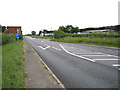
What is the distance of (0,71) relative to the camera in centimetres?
486

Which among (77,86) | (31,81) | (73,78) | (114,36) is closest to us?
(77,86)

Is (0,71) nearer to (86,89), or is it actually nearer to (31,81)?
(31,81)

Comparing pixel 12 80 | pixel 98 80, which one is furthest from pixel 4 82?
pixel 98 80

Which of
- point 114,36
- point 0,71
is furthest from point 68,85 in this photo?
point 114,36

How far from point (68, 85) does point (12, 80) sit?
2.42 m

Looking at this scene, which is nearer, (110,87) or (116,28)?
(110,87)

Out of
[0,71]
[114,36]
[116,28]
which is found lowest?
[0,71]

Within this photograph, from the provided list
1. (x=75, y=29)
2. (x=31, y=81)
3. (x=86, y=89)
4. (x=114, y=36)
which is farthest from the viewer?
(x=75, y=29)

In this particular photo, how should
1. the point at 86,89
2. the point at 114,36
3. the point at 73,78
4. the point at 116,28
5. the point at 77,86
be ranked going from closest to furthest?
the point at 86,89
the point at 77,86
the point at 73,78
the point at 114,36
the point at 116,28

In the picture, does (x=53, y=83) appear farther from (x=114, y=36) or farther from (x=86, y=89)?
(x=114, y=36)

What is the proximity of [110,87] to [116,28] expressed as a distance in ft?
247

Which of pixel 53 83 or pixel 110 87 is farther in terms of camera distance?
pixel 53 83

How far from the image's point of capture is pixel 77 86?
379 centimetres

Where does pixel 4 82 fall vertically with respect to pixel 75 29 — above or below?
below
